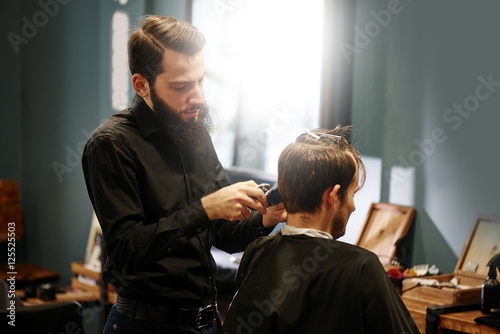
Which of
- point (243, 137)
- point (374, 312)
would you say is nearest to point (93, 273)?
point (243, 137)

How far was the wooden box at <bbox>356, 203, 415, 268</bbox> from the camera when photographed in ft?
9.05

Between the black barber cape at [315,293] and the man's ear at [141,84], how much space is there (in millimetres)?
632

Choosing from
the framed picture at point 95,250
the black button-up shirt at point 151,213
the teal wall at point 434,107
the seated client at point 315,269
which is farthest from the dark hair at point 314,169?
the framed picture at point 95,250

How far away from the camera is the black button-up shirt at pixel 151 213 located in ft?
5.21

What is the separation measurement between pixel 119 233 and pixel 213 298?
0.43 metres

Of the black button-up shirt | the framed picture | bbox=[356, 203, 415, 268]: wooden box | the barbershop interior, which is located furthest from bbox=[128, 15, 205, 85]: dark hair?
the framed picture

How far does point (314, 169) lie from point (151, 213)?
53cm

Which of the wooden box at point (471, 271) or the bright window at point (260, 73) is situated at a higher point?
the bright window at point (260, 73)

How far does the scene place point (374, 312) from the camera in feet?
4.91

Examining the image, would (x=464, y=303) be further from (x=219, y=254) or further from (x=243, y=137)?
(x=243, y=137)

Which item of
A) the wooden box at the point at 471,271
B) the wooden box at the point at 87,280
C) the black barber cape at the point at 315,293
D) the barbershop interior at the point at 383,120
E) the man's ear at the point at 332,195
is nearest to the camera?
the black barber cape at the point at 315,293

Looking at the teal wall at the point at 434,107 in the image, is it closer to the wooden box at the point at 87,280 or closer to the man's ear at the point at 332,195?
the man's ear at the point at 332,195

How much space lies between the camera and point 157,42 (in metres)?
1.74

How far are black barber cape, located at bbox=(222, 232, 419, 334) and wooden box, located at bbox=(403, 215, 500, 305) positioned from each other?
2.44 ft
